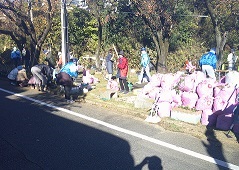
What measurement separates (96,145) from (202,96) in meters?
3.21

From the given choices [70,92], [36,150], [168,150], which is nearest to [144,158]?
[168,150]

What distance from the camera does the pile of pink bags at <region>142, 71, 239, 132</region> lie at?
22.0ft

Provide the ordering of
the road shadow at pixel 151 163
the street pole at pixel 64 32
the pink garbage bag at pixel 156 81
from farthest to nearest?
the street pole at pixel 64 32 < the pink garbage bag at pixel 156 81 < the road shadow at pixel 151 163

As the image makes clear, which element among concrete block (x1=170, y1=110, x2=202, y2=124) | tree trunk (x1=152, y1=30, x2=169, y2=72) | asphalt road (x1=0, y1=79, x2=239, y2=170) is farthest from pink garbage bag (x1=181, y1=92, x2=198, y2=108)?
tree trunk (x1=152, y1=30, x2=169, y2=72)

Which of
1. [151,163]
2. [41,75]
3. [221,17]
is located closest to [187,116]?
[151,163]

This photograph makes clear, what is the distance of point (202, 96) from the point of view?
7.44m

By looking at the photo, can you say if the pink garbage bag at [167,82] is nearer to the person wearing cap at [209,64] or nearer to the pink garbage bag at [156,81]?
the pink garbage bag at [156,81]

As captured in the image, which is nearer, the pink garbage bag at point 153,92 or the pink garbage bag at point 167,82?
the pink garbage bag at point 167,82

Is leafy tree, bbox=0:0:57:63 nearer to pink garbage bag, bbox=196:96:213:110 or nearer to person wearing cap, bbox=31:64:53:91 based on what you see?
person wearing cap, bbox=31:64:53:91

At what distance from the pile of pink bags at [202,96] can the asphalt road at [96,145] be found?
0.82 m

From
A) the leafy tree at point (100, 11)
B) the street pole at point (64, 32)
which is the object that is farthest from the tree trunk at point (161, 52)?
the street pole at point (64, 32)

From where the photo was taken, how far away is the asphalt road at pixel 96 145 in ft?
16.2

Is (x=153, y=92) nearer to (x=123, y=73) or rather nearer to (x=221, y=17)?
(x=123, y=73)

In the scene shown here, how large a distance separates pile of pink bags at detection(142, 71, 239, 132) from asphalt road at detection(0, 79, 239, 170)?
0.82 meters
